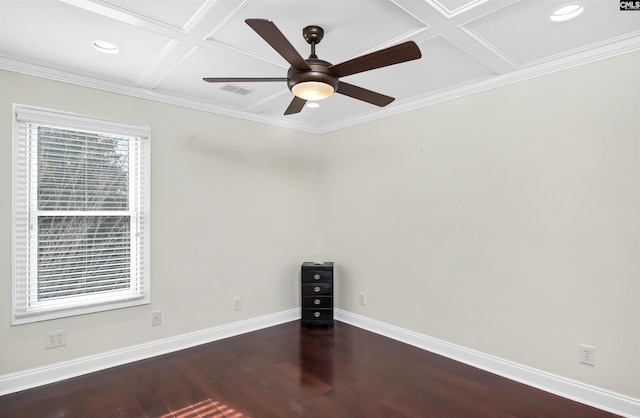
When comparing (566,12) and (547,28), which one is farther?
(547,28)

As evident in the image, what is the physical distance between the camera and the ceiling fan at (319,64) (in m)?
1.64

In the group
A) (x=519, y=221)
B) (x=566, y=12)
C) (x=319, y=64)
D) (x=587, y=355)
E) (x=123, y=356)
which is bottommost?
(x=123, y=356)

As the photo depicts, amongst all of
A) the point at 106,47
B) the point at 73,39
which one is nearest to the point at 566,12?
the point at 106,47

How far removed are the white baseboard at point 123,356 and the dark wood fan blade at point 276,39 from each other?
2.88m

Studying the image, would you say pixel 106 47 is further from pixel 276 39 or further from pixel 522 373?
pixel 522 373

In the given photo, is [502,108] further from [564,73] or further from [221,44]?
[221,44]

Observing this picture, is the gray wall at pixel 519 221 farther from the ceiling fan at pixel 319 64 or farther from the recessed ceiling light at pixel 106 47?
the recessed ceiling light at pixel 106 47

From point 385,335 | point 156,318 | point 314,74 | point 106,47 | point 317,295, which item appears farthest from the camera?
point 317,295

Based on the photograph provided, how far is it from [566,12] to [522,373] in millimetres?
2610

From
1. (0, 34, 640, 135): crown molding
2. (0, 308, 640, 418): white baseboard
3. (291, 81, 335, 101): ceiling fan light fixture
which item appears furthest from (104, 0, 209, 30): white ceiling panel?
(0, 308, 640, 418): white baseboard

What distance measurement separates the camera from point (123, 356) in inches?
122

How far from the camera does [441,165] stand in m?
3.38

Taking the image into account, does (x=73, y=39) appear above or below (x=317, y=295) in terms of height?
above

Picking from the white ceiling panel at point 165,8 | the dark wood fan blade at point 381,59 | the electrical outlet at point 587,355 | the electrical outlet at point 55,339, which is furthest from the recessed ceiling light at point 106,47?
the electrical outlet at point 587,355
